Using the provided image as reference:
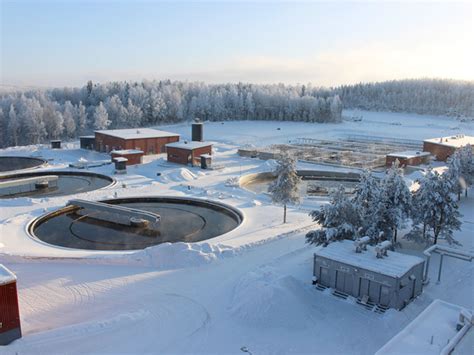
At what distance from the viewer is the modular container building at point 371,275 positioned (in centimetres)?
1344

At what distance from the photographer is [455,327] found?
10.5 meters

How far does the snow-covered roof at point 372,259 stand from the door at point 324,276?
51 cm

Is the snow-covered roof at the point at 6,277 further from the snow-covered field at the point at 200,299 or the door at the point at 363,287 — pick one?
the door at the point at 363,287

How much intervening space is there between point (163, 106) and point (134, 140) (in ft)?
149

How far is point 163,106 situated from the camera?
88.6m

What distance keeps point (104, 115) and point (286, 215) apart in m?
51.8

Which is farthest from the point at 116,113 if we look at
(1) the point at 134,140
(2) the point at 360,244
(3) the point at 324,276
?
(2) the point at 360,244

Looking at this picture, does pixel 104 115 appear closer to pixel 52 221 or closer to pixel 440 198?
pixel 52 221

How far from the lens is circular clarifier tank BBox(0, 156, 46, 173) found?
138 ft

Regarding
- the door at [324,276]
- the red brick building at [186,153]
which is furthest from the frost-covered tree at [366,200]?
the red brick building at [186,153]

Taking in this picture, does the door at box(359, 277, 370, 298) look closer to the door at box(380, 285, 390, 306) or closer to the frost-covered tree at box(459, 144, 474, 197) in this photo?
the door at box(380, 285, 390, 306)

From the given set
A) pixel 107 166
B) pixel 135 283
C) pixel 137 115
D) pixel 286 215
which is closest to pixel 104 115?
pixel 137 115

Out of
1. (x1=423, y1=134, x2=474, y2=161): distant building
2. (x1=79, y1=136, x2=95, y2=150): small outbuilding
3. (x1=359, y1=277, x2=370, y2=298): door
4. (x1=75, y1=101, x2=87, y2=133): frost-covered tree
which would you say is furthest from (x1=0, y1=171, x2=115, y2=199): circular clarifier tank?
(x1=75, y1=101, x2=87, y2=133): frost-covered tree

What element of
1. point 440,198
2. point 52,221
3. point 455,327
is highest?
point 440,198
